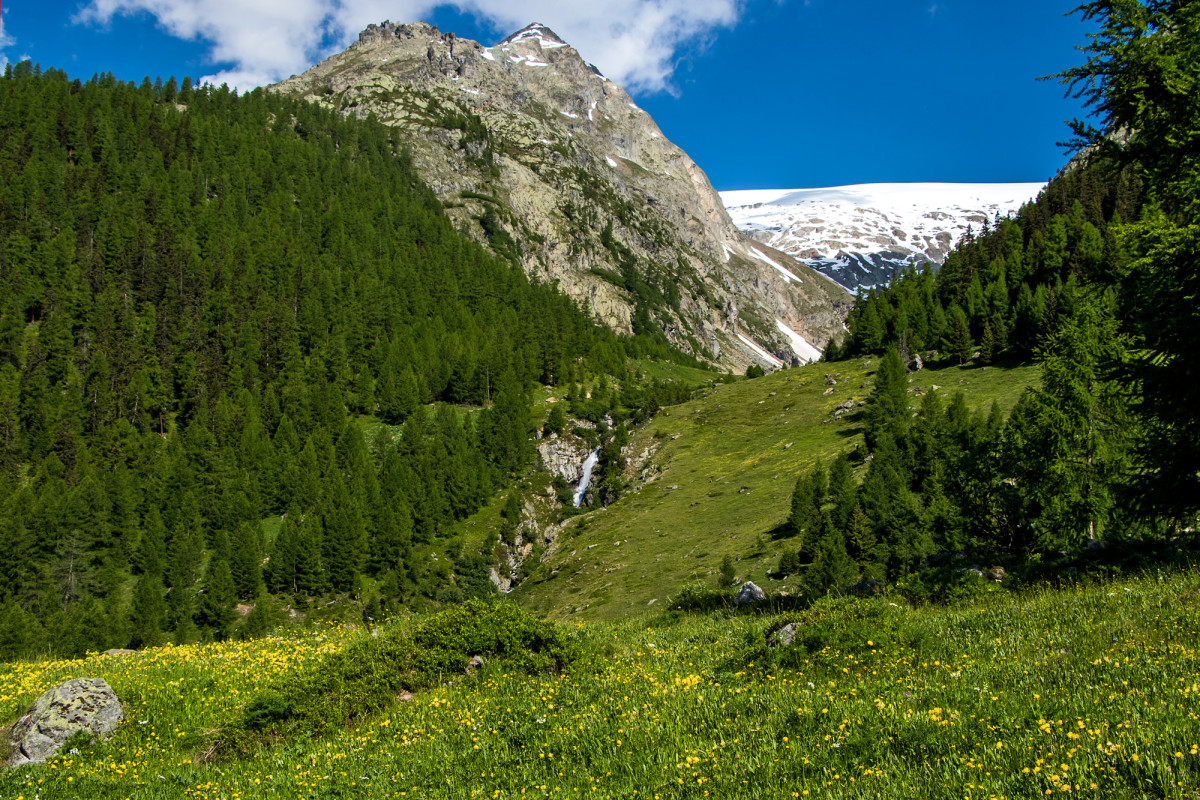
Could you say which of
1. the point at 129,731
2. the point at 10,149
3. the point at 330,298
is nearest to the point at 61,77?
the point at 10,149

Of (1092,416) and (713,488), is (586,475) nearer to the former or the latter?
(713,488)

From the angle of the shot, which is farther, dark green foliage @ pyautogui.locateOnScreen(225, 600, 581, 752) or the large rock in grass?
dark green foliage @ pyautogui.locateOnScreen(225, 600, 581, 752)

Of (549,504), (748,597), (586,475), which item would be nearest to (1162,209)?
(748,597)

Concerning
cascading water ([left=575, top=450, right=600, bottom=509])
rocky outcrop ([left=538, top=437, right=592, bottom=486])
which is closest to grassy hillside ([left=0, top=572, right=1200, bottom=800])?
cascading water ([left=575, top=450, right=600, bottom=509])

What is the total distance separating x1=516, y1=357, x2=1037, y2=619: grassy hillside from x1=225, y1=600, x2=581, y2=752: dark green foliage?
36463 mm

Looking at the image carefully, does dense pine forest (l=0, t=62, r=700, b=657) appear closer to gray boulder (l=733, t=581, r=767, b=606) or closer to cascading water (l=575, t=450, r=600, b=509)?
cascading water (l=575, t=450, r=600, b=509)

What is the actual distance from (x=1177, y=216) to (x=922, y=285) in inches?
5061

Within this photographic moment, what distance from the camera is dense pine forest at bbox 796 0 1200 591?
14.3m

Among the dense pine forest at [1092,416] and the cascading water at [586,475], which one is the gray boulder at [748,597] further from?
the cascading water at [586,475]

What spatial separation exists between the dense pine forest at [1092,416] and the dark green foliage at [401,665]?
47.6 ft

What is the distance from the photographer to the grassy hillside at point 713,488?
56.8 metres

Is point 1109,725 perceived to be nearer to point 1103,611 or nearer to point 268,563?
point 1103,611

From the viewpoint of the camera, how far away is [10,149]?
15788 cm

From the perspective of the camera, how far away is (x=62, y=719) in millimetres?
10172
